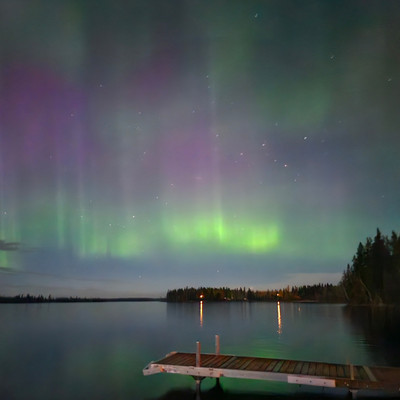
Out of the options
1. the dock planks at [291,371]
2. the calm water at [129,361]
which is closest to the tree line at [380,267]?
the calm water at [129,361]

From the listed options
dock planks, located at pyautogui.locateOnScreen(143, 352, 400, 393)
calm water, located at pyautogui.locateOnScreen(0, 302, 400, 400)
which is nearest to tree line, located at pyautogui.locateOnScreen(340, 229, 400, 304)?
calm water, located at pyautogui.locateOnScreen(0, 302, 400, 400)

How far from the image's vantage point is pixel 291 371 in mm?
16078

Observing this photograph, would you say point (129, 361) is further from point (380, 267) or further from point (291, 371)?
point (380, 267)

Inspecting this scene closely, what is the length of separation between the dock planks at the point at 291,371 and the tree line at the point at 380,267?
237ft

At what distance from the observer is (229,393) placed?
61.7ft

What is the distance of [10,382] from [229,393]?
14.5m

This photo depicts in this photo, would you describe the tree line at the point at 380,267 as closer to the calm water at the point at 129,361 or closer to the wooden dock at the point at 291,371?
the calm water at the point at 129,361

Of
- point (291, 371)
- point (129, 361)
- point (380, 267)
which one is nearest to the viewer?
point (291, 371)

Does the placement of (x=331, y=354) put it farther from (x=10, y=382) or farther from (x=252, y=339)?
(x=10, y=382)

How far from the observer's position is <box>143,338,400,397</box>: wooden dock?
14.9 meters

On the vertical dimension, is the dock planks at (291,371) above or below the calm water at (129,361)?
above

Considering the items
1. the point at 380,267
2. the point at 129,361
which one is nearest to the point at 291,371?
the point at 129,361

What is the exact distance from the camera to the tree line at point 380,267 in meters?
82.6

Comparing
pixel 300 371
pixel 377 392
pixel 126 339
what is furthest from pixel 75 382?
pixel 126 339
